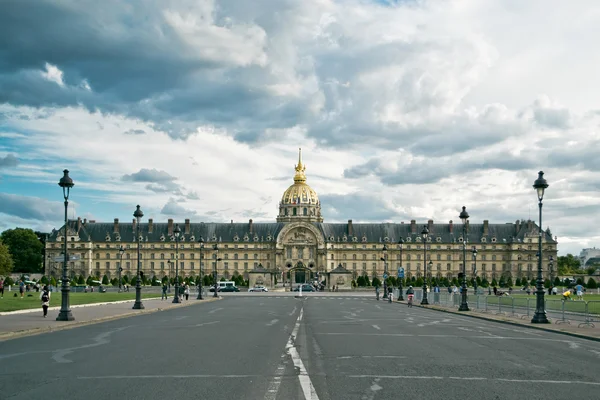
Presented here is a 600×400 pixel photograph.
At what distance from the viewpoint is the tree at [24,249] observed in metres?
169

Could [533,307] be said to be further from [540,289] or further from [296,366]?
[296,366]

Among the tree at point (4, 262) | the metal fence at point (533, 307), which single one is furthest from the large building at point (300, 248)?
the metal fence at point (533, 307)

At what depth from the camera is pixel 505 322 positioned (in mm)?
35375

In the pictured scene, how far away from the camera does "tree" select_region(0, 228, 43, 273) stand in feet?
554

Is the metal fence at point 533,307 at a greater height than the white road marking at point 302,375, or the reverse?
the white road marking at point 302,375

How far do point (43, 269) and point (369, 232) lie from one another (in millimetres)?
78932

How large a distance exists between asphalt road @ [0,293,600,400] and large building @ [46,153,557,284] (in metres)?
153

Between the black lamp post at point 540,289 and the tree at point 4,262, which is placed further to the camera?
the tree at point 4,262

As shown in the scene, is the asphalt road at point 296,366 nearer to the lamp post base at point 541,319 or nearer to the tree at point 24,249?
the lamp post base at point 541,319

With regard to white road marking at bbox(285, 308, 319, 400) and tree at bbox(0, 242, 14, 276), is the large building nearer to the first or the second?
tree at bbox(0, 242, 14, 276)

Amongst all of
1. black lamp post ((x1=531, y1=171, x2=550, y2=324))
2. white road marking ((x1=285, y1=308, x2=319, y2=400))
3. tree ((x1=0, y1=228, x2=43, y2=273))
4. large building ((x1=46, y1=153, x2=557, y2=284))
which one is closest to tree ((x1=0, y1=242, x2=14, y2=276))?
tree ((x1=0, y1=228, x2=43, y2=273))

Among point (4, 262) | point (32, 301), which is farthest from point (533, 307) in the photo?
point (4, 262)

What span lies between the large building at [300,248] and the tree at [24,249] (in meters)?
4.31

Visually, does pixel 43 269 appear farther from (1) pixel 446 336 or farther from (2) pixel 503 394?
(2) pixel 503 394
